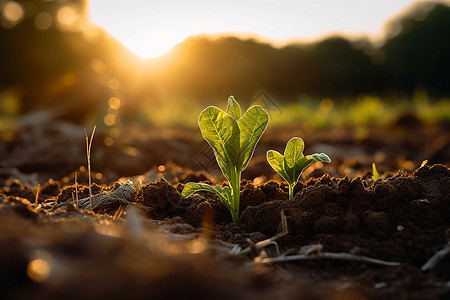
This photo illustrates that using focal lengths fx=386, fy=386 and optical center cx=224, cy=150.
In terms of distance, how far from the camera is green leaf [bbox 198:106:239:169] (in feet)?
5.91

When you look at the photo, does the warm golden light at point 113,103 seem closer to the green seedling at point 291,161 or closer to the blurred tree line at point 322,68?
the blurred tree line at point 322,68

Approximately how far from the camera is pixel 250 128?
6.15 feet

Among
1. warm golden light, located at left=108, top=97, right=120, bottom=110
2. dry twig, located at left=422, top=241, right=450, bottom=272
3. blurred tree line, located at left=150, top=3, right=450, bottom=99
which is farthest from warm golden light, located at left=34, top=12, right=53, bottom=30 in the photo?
dry twig, located at left=422, top=241, right=450, bottom=272

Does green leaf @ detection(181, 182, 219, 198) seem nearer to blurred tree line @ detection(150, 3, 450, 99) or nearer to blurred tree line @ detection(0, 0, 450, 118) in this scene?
blurred tree line @ detection(0, 0, 450, 118)

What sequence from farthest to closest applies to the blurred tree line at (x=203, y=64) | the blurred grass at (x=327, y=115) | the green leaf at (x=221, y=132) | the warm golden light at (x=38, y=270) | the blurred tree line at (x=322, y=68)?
the blurred tree line at (x=322, y=68) < the blurred tree line at (x=203, y=64) < the blurred grass at (x=327, y=115) < the green leaf at (x=221, y=132) < the warm golden light at (x=38, y=270)

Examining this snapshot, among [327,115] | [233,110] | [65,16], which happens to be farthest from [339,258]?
[65,16]

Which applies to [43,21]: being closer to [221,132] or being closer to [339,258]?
[221,132]

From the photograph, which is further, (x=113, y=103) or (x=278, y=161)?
(x=113, y=103)

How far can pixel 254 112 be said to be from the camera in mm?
1845

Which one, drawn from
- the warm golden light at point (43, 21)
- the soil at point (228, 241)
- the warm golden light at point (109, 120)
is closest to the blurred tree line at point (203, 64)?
the warm golden light at point (43, 21)

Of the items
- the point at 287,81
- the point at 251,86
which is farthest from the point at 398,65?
the point at 251,86

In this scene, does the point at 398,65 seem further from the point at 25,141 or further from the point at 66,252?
the point at 66,252

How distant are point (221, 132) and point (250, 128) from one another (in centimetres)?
15

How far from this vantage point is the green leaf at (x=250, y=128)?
6.06ft
